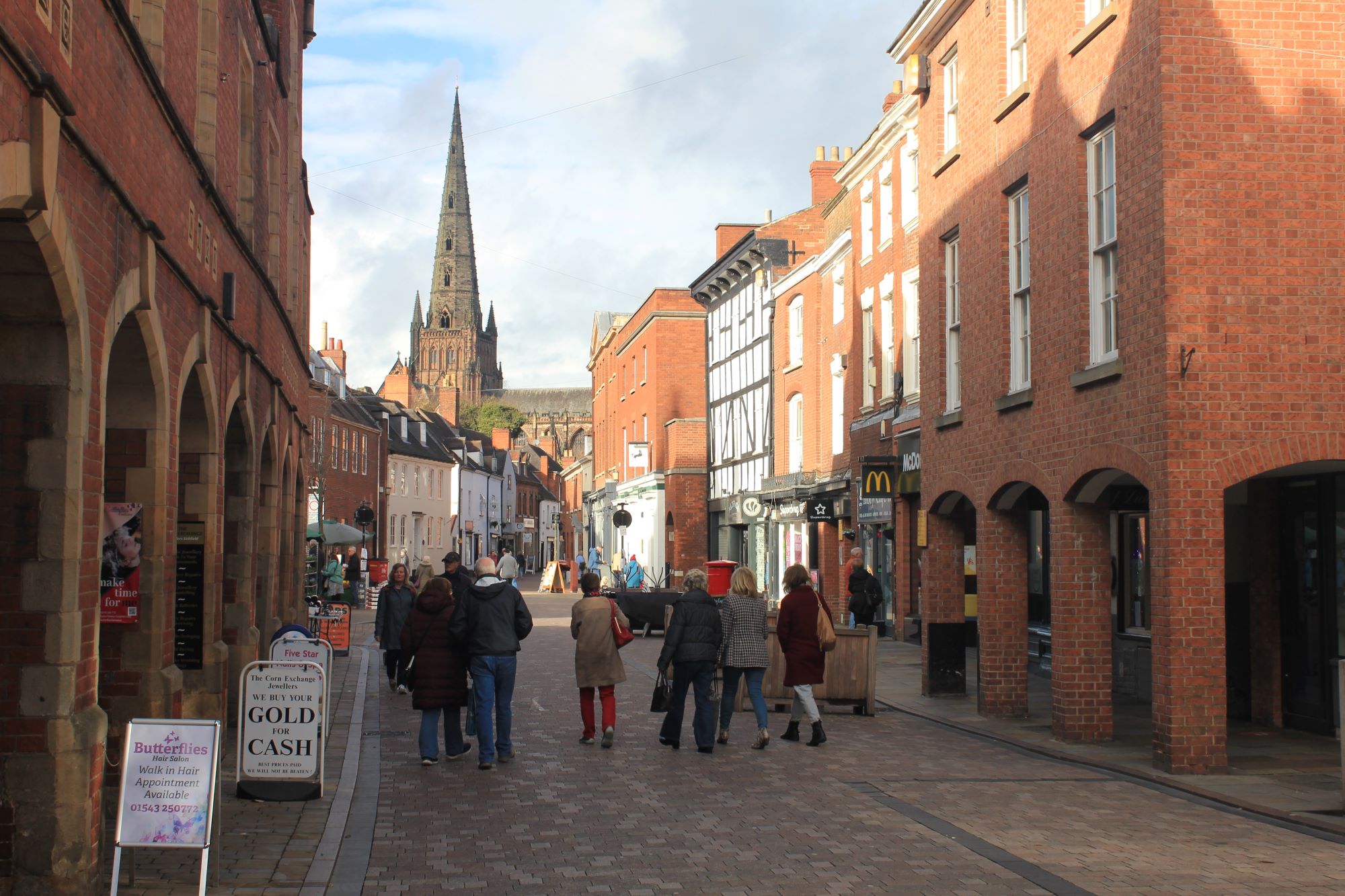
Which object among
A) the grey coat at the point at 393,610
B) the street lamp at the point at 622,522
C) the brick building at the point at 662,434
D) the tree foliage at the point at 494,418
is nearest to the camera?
the grey coat at the point at 393,610

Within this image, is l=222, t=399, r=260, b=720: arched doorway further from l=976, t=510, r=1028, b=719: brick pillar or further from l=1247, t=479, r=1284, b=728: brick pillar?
l=1247, t=479, r=1284, b=728: brick pillar

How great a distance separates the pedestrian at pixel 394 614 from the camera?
18516mm

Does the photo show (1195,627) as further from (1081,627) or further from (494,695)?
(494,695)

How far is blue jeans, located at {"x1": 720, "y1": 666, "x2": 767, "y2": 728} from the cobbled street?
41 centimetres

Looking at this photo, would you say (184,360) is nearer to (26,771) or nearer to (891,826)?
(26,771)

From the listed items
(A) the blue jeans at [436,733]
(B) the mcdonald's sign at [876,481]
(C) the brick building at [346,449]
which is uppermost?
(C) the brick building at [346,449]

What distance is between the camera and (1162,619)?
11.6m

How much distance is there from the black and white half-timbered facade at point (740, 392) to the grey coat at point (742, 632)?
22.5 m

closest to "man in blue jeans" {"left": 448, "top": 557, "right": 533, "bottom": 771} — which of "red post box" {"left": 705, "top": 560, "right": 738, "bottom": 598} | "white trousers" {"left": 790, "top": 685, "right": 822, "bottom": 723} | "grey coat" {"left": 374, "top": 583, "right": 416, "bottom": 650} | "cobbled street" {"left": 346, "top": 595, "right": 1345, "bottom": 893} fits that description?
"cobbled street" {"left": 346, "top": 595, "right": 1345, "bottom": 893}

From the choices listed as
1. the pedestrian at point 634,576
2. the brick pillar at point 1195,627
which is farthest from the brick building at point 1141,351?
the pedestrian at point 634,576

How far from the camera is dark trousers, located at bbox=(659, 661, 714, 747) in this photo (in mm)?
12898

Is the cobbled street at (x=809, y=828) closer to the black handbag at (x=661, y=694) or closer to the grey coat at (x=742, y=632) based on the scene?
the black handbag at (x=661, y=694)

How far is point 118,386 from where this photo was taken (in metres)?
9.65

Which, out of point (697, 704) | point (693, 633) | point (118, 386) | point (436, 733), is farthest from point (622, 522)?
point (118, 386)
